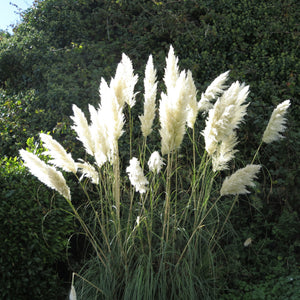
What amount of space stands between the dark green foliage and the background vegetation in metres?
0.01

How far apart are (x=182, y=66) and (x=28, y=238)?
394 centimetres

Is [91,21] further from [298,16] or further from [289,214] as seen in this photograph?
[289,214]

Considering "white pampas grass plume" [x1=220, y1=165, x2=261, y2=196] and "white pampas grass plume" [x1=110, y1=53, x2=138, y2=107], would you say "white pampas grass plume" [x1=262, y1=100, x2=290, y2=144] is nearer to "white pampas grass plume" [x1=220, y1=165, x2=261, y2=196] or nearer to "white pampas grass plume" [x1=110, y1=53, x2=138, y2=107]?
"white pampas grass plume" [x1=220, y1=165, x2=261, y2=196]

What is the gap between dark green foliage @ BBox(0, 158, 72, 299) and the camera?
3686 mm

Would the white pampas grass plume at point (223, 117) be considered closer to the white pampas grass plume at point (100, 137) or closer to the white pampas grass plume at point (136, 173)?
the white pampas grass plume at point (136, 173)

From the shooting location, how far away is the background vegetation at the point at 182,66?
3957mm

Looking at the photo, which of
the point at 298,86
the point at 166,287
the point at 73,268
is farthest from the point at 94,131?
the point at 298,86

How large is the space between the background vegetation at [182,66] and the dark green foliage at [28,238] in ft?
0.05

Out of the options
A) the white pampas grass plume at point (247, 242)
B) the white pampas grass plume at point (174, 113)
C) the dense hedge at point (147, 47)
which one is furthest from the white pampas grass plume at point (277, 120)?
the dense hedge at point (147, 47)

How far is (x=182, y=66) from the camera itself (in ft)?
21.6

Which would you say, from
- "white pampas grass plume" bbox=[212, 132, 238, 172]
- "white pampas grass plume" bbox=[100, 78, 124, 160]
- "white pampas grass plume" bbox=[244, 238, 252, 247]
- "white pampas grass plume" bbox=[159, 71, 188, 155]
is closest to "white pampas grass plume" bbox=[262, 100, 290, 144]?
"white pampas grass plume" bbox=[212, 132, 238, 172]

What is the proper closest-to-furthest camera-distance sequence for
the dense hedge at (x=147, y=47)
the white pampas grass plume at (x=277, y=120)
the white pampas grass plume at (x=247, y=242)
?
1. the white pampas grass plume at (x=277, y=120)
2. the white pampas grass plume at (x=247, y=242)
3. the dense hedge at (x=147, y=47)

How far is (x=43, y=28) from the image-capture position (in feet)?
26.3

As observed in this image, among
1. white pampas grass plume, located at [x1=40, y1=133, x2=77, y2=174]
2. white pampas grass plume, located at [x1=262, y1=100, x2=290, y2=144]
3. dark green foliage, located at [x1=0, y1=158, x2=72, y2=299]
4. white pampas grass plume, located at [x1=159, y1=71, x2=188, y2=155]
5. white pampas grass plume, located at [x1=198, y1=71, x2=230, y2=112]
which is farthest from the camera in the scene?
dark green foliage, located at [x1=0, y1=158, x2=72, y2=299]
